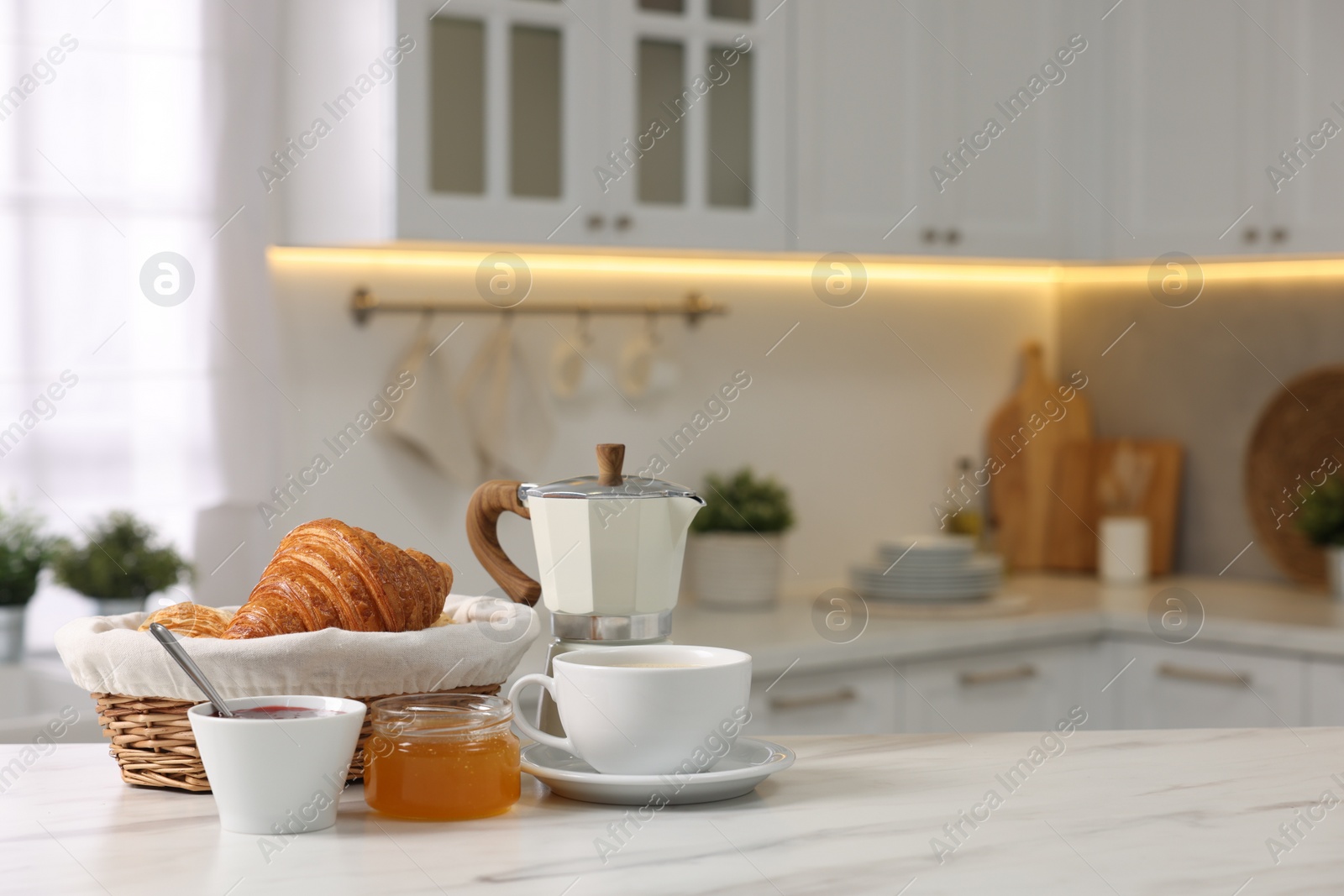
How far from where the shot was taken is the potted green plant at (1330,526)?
306cm

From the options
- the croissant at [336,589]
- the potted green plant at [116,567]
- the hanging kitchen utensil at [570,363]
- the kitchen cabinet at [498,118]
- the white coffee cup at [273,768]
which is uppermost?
the kitchen cabinet at [498,118]

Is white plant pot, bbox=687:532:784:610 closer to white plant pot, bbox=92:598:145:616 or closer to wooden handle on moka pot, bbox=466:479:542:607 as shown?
white plant pot, bbox=92:598:145:616

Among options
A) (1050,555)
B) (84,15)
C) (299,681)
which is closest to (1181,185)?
(1050,555)

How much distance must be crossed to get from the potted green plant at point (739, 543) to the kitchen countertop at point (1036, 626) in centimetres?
4

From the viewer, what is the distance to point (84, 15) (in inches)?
96.6

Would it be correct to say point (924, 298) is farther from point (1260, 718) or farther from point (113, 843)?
point (113, 843)

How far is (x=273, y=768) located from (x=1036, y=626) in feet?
7.18

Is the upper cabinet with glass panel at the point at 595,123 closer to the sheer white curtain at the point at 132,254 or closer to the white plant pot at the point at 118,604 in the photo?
the sheer white curtain at the point at 132,254

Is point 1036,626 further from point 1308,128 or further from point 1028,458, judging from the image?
point 1308,128

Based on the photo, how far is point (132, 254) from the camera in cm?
248

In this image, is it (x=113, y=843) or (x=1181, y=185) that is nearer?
(x=113, y=843)

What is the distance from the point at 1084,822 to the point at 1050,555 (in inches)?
104

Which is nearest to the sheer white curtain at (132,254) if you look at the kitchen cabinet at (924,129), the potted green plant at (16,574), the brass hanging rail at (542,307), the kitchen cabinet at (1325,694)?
the potted green plant at (16,574)

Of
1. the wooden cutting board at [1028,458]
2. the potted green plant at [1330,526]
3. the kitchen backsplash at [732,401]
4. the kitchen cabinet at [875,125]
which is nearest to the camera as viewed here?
the kitchen cabinet at [875,125]
